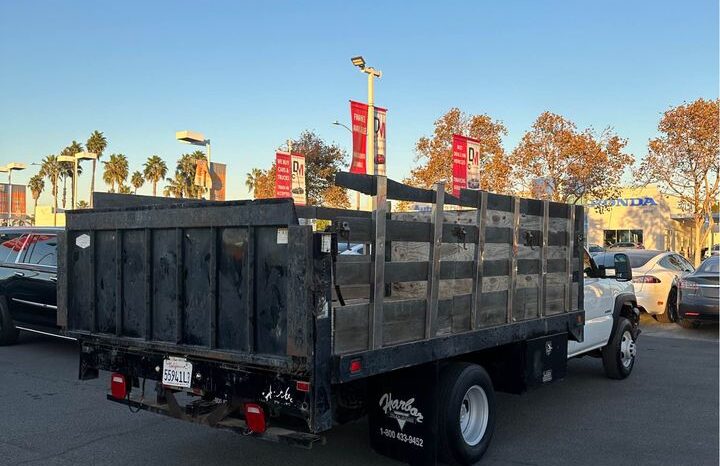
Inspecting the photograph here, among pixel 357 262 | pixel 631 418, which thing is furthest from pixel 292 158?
pixel 357 262

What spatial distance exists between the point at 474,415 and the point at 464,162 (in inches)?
427

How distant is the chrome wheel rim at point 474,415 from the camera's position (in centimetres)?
493

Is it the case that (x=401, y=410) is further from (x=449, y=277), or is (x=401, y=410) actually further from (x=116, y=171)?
(x=116, y=171)

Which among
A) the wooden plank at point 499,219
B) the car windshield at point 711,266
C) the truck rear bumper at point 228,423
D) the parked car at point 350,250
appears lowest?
the truck rear bumper at point 228,423

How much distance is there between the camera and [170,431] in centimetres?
582

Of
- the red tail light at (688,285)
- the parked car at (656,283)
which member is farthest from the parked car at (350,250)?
the red tail light at (688,285)

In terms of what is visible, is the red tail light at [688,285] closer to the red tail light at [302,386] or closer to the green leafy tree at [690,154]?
the red tail light at [302,386]

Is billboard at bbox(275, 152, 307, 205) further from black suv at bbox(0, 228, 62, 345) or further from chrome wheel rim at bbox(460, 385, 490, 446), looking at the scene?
chrome wheel rim at bbox(460, 385, 490, 446)

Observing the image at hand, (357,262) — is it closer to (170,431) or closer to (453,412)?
(453,412)

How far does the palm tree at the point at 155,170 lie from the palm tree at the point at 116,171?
3288mm

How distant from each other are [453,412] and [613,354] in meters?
4.10

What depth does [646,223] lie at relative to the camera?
146 feet

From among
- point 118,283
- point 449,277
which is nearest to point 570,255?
point 449,277

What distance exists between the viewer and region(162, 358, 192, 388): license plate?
430cm
